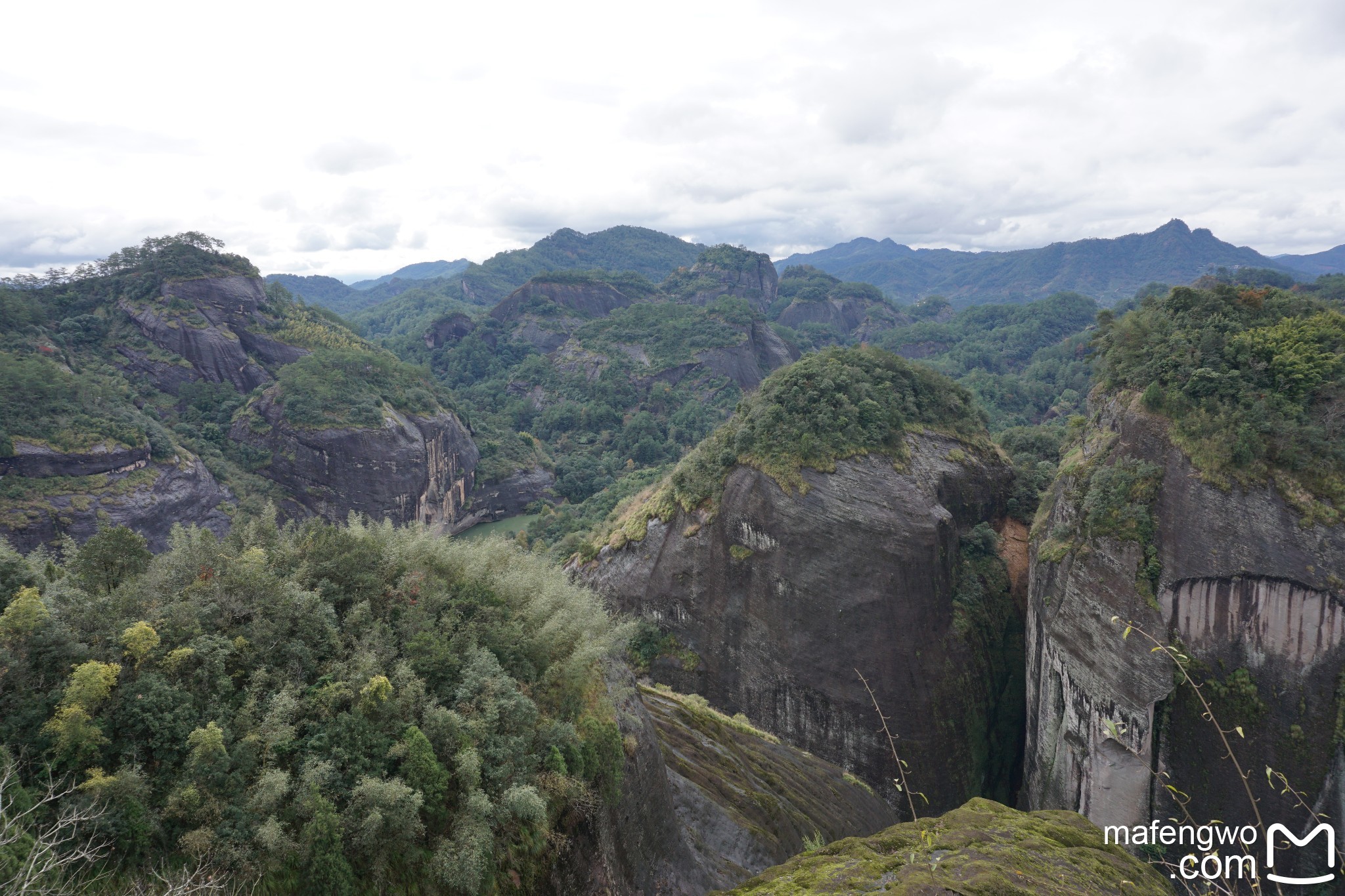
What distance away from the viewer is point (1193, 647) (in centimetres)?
1773

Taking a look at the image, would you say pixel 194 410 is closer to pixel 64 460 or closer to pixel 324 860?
pixel 64 460

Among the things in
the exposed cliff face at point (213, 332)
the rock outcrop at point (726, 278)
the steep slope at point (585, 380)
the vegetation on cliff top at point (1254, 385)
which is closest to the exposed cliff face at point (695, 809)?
the vegetation on cliff top at point (1254, 385)

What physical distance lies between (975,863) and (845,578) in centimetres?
1777

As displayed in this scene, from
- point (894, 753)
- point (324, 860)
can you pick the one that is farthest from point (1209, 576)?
point (324, 860)

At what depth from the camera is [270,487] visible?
48844mm

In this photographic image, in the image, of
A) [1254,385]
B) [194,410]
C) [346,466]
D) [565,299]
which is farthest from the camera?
[565,299]

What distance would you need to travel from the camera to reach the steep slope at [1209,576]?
54.8 ft

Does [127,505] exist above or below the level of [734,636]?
above

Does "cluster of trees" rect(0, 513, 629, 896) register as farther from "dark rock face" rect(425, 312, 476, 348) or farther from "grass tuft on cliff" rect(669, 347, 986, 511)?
"dark rock face" rect(425, 312, 476, 348)

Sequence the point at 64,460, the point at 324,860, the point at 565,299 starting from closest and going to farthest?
the point at 324,860 < the point at 64,460 < the point at 565,299

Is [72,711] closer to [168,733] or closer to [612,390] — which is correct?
[168,733]

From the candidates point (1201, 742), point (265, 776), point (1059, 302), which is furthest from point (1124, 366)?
point (1059, 302)

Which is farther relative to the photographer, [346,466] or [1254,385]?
[346,466]

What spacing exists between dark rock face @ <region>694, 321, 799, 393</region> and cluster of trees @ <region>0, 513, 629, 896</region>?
75.8 metres
